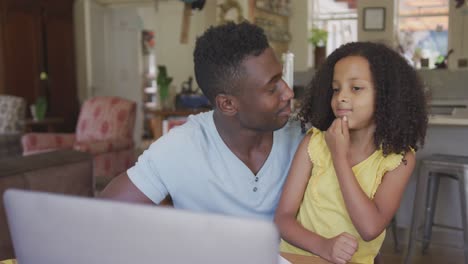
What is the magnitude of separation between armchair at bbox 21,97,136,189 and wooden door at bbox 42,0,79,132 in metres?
2.27

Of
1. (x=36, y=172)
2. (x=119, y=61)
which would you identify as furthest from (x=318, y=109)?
(x=119, y=61)

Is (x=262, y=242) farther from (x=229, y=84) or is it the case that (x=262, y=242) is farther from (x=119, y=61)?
(x=119, y=61)

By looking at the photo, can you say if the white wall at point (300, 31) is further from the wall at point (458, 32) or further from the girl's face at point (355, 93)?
the girl's face at point (355, 93)

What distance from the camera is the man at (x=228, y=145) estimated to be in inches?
45.1

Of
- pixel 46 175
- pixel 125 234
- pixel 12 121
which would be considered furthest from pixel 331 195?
pixel 12 121

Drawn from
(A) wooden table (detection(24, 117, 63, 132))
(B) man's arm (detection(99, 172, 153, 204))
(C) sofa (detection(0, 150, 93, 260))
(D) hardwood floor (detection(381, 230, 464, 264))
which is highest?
(B) man's arm (detection(99, 172, 153, 204))

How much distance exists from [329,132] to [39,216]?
719 millimetres

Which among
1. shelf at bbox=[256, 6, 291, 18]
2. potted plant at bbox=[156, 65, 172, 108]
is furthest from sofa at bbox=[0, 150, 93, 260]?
shelf at bbox=[256, 6, 291, 18]

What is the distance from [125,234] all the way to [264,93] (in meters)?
0.64

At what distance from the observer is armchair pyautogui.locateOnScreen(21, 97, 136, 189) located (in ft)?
14.7

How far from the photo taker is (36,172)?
2307 millimetres

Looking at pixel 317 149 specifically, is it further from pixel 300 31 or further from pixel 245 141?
pixel 300 31

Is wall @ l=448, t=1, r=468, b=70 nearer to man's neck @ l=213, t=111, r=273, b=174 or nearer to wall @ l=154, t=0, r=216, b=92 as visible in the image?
wall @ l=154, t=0, r=216, b=92

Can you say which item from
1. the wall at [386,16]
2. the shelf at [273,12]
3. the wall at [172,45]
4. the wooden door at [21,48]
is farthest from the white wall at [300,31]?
the wooden door at [21,48]
